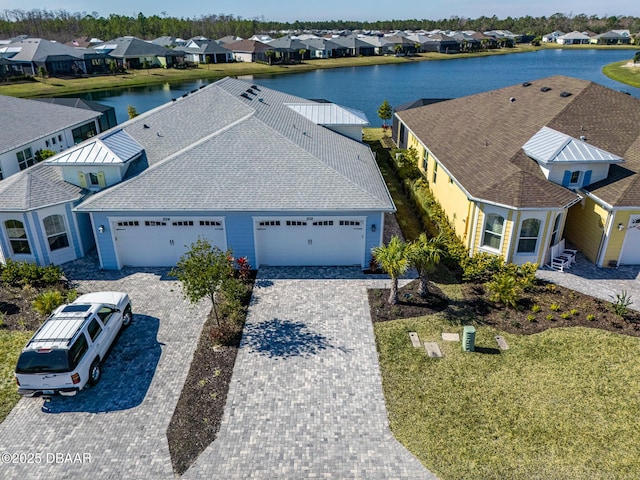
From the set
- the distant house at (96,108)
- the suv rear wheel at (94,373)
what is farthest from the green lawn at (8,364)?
the distant house at (96,108)

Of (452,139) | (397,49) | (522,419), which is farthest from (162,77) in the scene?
(522,419)

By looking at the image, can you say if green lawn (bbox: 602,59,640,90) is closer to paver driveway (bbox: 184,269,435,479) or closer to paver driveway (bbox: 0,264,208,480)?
paver driveway (bbox: 184,269,435,479)

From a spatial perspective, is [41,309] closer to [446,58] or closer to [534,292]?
[534,292]

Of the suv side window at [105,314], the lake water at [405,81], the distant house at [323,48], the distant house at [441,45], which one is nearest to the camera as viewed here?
the suv side window at [105,314]

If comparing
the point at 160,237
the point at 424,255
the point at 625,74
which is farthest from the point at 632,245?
the point at 625,74

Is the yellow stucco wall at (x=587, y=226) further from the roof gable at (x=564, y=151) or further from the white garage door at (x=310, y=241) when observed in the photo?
the white garage door at (x=310, y=241)

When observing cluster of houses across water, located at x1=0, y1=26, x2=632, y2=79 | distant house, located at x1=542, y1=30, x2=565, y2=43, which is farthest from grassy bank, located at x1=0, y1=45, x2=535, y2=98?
distant house, located at x1=542, y1=30, x2=565, y2=43
